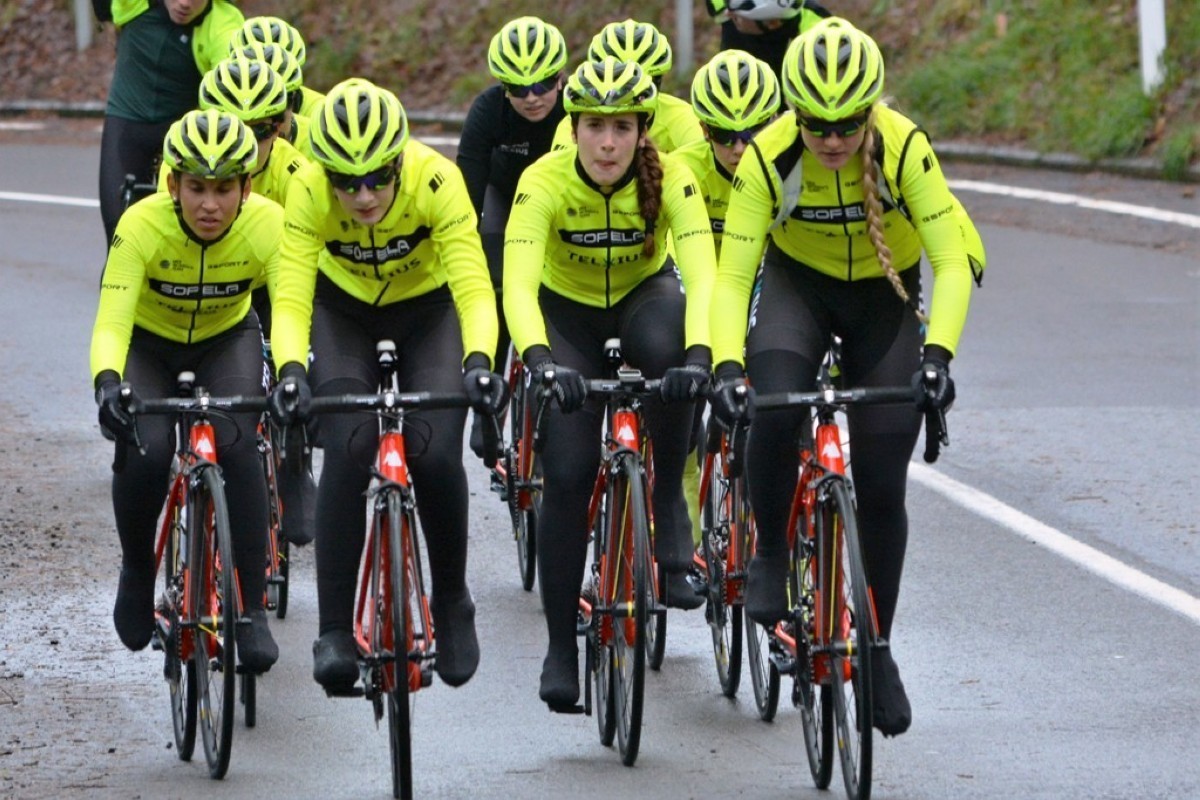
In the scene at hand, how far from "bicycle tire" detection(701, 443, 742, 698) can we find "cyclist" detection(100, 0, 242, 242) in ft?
13.8

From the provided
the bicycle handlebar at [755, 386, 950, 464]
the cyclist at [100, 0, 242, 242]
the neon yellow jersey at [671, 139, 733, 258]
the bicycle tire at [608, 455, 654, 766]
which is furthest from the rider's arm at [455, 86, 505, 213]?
the bicycle handlebar at [755, 386, 950, 464]

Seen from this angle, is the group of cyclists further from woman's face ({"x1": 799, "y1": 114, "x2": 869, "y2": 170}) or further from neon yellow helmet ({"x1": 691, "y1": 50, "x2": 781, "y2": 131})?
neon yellow helmet ({"x1": 691, "y1": 50, "x2": 781, "y2": 131})

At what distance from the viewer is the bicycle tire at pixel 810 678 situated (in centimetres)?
688

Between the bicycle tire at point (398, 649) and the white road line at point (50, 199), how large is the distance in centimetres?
1408

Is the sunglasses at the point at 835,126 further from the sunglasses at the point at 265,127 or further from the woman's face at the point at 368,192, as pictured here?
the sunglasses at the point at 265,127

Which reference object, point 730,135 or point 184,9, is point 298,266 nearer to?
point 730,135

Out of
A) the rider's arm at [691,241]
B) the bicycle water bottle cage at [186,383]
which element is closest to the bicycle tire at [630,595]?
the rider's arm at [691,241]

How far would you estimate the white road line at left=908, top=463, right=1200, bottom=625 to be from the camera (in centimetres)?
897

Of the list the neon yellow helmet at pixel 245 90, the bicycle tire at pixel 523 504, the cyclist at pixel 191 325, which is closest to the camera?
the cyclist at pixel 191 325

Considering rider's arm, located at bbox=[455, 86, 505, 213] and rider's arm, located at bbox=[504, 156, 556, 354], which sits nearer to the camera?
rider's arm, located at bbox=[504, 156, 556, 354]

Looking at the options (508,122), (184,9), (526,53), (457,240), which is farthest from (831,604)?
(184,9)

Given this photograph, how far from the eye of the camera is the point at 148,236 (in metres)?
7.81

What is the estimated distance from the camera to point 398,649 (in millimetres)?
6785

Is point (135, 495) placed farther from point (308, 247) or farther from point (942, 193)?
point (942, 193)
